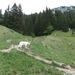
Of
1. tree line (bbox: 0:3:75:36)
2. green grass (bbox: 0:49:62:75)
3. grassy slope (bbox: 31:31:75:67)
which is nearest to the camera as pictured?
green grass (bbox: 0:49:62:75)

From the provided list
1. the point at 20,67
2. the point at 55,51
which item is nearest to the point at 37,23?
the point at 55,51

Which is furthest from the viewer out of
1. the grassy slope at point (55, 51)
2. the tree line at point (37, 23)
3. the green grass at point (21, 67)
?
the tree line at point (37, 23)

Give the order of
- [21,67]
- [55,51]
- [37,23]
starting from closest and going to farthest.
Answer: [21,67] < [55,51] < [37,23]

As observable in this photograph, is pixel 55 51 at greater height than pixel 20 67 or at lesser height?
lesser

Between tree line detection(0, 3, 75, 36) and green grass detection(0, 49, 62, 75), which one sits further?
tree line detection(0, 3, 75, 36)

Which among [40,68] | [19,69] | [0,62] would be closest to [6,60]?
[0,62]

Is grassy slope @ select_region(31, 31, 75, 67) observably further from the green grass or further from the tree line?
the tree line

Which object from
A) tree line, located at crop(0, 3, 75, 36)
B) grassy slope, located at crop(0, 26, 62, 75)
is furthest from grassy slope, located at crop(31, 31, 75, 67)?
tree line, located at crop(0, 3, 75, 36)

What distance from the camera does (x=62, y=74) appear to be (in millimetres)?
18094

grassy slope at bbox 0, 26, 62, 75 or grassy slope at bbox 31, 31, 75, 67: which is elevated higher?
grassy slope at bbox 0, 26, 62, 75

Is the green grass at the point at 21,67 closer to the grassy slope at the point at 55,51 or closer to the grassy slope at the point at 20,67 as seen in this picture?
the grassy slope at the point at 20,67

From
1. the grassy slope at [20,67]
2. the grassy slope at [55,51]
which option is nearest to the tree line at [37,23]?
the grassy slope at [55,51]

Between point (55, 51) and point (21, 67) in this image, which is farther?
point (55, 51)

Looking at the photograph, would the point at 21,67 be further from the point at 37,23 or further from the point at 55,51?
the point at 37,23
